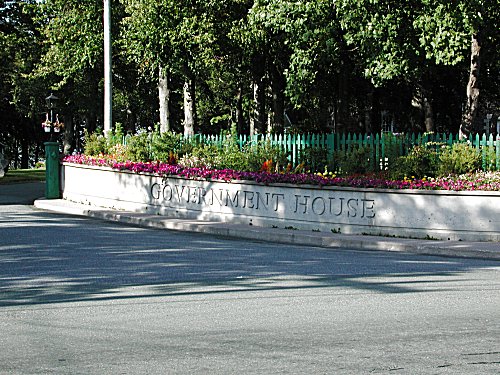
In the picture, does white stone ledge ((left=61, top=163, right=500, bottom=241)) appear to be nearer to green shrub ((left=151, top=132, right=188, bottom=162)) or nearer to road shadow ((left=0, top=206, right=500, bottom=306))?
green shrub ((left=151, top=132, right=188, bottom=162))

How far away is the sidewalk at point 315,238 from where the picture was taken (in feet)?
51.8

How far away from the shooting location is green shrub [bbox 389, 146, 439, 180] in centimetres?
1986

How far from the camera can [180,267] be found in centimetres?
1279

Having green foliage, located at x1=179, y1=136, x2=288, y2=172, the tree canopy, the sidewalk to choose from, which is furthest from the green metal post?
the tree canopy

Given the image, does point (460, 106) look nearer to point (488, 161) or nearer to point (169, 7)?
point (169, 7)

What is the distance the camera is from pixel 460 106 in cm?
5028

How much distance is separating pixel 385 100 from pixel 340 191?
31721 mm

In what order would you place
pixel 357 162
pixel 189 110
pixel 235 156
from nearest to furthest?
pixel 357 162 → pixel 235 156 → pixel 189 110

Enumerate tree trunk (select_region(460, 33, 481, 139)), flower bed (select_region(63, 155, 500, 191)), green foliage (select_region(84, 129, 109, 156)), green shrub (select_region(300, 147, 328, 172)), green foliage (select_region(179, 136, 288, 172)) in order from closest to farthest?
flower bed (select_region(63, 155, 500, 191)) → green shrub (select_region(300, 147, 328, 172)) → green foliage (select_region(179, 136, 288, 172)) → green foliage (select_region(84, 129, 109, 156)) → tree trunk (select_region(460, 33, 481, 139))

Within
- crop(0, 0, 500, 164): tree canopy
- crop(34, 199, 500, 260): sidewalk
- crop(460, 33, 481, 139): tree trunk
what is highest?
crop(0, 0, 500, 164): tree canopy

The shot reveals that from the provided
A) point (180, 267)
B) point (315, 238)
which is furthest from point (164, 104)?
point (180, 267)

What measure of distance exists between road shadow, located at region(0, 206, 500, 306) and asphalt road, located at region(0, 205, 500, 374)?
0.09ft

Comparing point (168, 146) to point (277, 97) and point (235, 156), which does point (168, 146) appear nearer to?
point (235, 156)

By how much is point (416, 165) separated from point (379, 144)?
1.77 metres
